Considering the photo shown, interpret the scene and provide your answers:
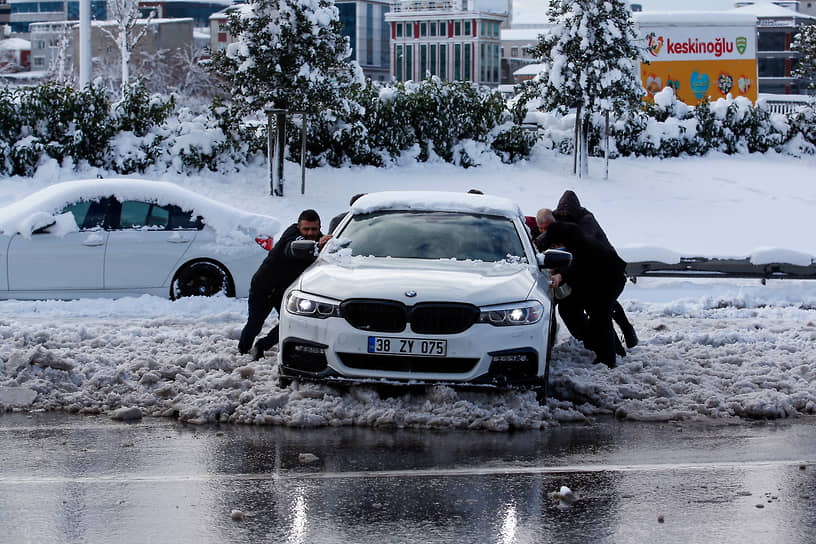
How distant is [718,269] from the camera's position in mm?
16922

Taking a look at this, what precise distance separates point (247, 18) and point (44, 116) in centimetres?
496

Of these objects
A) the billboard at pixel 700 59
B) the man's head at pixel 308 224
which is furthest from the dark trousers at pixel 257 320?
the billboard at pixel 700 59

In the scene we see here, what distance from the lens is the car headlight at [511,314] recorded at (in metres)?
8.11

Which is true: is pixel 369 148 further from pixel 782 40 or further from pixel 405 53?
pixel 405 53

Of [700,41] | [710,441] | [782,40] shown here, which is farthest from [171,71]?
[710,441]

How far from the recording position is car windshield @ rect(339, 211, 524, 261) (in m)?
9.23

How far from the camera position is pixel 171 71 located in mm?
111312

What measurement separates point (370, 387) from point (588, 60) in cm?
2389

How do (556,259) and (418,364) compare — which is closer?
(418,364)

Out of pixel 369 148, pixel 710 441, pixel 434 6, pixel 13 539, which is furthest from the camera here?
pixel 434 6

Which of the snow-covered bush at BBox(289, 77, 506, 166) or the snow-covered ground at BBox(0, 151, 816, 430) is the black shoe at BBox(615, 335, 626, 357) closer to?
the snow-covered ground at BBox(0, 151, 816, 430)

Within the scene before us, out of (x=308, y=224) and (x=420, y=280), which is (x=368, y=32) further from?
(x=420, y=280)

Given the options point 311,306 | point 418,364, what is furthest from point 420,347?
point 311,306

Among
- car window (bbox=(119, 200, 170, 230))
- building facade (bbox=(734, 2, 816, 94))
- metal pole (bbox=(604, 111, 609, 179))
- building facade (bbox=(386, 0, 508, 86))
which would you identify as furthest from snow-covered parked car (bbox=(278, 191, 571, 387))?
building facade (bbox=(386, 0, 508, 86))
